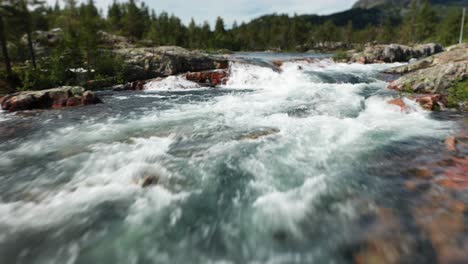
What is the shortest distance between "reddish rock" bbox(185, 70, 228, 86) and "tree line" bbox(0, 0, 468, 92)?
8.44 meters

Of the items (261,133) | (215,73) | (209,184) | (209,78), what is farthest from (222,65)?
(209,184)

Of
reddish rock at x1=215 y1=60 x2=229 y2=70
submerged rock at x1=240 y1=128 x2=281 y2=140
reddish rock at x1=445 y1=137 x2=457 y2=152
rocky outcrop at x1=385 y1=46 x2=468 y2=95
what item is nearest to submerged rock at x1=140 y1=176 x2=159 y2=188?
submerged rock at x1=240 y1=128 x2=281 y2=140

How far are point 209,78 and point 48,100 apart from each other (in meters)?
12.8

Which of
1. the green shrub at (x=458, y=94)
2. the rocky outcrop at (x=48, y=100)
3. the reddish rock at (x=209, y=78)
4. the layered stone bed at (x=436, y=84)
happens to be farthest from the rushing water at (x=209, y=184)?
the reddish rock at (x=209, y=78)

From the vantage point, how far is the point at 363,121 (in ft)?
33.8

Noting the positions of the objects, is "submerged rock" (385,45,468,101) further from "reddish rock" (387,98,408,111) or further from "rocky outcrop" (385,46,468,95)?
"reddish rock" (387,98,408,111)

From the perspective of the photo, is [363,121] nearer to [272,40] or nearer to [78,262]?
[78,262]

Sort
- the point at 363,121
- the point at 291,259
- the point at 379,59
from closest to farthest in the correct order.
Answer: the point at 291,259, the point at 363,121, the point at 379,59

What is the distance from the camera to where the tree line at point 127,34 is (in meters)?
24.2

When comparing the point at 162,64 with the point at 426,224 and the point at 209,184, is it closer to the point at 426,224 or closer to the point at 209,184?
the point at 209,184

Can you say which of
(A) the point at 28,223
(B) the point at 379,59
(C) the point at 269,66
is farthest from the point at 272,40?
(A) the point at 28,223

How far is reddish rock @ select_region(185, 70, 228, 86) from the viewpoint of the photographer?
24.0 meters

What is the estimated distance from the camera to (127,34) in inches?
2911

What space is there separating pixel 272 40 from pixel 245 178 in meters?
119
